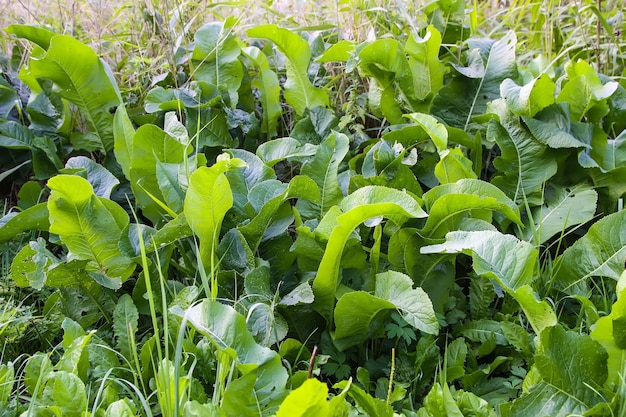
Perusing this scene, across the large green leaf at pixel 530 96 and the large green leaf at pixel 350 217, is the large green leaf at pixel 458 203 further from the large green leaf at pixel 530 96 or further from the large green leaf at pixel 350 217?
the large green leaf at pixel 530 96

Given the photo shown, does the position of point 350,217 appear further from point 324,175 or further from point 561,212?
point 561,212

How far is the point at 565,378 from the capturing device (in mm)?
1464

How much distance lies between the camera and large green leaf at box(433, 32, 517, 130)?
2359 millimetres

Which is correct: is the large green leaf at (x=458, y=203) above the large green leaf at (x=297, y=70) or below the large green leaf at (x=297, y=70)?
below

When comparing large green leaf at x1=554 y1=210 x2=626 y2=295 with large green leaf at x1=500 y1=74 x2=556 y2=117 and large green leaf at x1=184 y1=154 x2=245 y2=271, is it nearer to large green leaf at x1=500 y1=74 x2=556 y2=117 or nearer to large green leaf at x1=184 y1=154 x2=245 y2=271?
large green leaf at x1=500 y1=74 x2=556 y2=117

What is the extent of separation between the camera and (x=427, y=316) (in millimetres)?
1524

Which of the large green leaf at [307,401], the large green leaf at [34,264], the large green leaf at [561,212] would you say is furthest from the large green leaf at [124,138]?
the large green leaf at [561,212]

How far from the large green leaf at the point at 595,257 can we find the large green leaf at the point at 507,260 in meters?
0.35

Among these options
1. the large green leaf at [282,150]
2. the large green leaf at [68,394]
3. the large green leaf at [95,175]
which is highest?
the large green leaf at [95,175]

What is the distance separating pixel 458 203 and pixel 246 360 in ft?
2.29

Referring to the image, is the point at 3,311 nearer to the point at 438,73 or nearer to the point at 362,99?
the point at 362,99

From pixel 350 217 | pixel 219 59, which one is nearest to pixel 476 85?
pixel 219 59

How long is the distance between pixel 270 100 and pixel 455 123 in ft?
2.37

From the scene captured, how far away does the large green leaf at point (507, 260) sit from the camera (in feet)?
4.85
